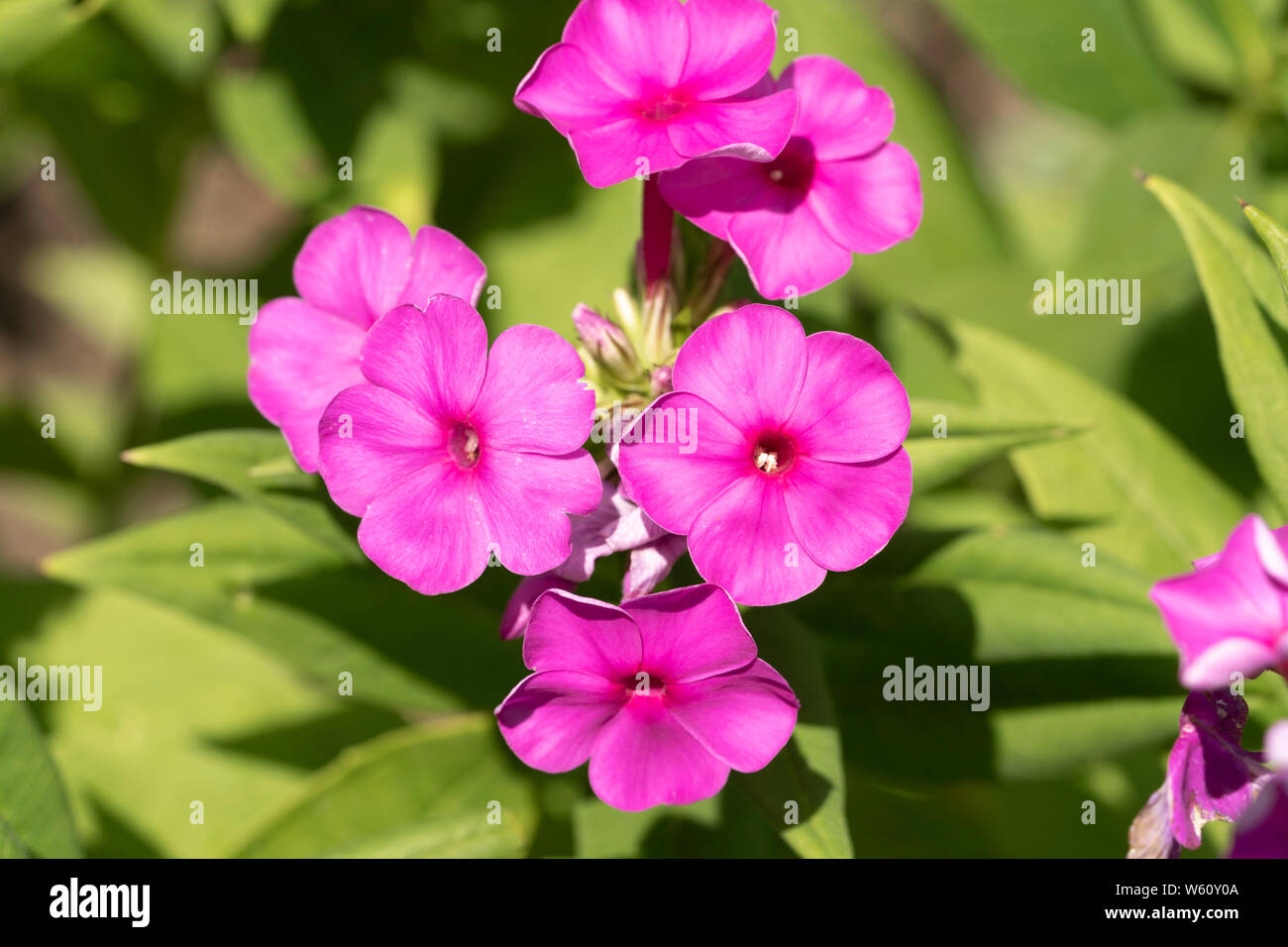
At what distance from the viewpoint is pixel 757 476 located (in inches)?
53.9

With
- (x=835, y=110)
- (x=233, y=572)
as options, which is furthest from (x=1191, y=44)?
(x=233, y=572)

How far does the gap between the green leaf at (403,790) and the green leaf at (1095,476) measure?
1.17 meters

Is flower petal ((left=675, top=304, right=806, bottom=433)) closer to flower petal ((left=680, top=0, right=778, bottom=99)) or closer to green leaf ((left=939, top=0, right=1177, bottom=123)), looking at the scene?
flower petal ((left=680, top=0, right=778, bottom=99))

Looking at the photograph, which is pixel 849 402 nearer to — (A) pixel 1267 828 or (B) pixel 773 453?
(B) pixel 773 453

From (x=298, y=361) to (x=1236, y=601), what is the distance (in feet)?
4.04

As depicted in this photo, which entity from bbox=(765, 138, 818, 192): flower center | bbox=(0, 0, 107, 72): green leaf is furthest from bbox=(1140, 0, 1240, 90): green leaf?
bbox=(0, 0, 107, 72): green leaf

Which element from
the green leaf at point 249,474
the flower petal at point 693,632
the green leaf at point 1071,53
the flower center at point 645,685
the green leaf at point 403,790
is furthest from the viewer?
the green leaf at point 1071,53

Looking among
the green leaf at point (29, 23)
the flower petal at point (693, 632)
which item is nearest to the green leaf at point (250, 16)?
the green leaf at point (29, 23)

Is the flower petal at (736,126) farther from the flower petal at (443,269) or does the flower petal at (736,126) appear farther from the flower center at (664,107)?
the flower petal at (443,269)

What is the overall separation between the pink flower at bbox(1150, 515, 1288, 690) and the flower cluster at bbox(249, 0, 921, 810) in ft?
1.04

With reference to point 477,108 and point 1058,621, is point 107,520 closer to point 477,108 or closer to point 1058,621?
point 477,108

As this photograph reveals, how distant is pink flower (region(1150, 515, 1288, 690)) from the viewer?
1173mm

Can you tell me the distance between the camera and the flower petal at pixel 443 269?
1.48m
